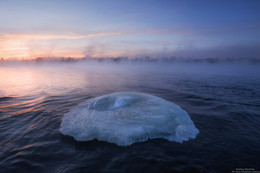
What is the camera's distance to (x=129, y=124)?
534cm

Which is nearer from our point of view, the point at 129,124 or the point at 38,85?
the point at 129,124

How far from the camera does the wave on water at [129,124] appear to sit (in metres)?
4.73

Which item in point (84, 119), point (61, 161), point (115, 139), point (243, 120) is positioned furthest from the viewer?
point (243, 120)

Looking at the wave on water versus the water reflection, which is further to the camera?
the water reflection

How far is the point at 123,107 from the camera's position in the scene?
7.10 metres

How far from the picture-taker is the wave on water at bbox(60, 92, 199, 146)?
4.73 metres

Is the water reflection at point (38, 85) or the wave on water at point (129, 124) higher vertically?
the wave on water at point (129, 124)

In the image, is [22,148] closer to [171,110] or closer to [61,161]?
[61,161]

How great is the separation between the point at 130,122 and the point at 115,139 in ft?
3.76

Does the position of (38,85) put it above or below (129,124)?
below

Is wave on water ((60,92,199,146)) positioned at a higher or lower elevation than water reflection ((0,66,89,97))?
higher

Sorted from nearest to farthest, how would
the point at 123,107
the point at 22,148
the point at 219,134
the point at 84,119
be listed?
1. the point at 22,148
2. the point at 219,134
3. the point at 84,119
4. the point at 123,107

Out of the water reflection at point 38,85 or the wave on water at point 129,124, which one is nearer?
the wave on water at point 129,124

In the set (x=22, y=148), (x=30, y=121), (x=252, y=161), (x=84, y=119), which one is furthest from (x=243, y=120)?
(x=30, y=121)
